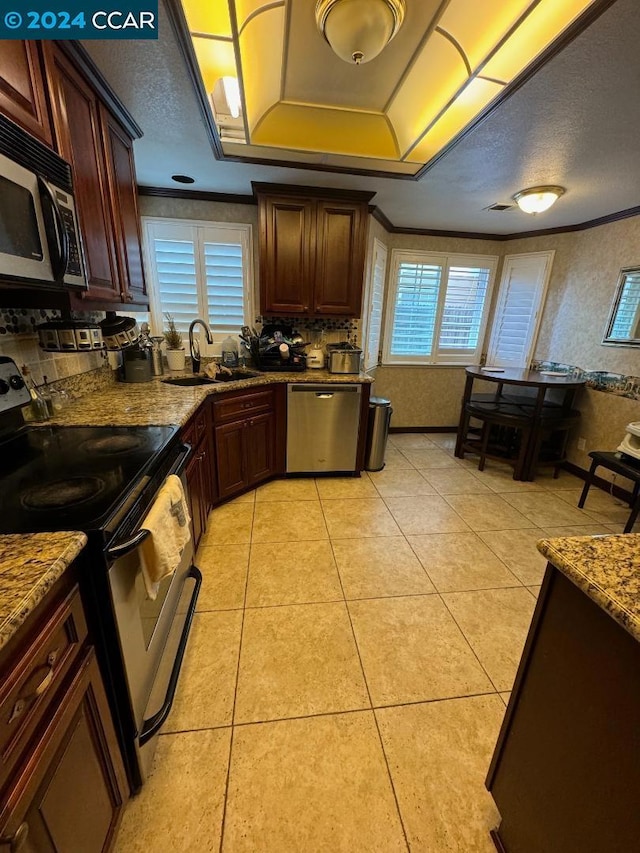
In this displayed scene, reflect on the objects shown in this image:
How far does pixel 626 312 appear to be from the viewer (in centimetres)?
302

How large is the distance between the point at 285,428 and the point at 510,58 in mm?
2456

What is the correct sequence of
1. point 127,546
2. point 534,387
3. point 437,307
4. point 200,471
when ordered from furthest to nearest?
point 437,307 < point 534,387 < point 200,471 < point 127,546

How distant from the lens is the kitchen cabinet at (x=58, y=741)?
1.92 feet

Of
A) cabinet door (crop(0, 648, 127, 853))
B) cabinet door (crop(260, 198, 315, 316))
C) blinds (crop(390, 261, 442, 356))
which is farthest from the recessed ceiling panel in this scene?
cabinet door (crop(0, 648, 127, 853))

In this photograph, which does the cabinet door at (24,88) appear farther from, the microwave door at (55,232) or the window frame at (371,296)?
the window frame at (371,296)

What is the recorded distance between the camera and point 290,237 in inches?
114

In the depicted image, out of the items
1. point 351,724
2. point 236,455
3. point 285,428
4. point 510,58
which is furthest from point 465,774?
point 510,58

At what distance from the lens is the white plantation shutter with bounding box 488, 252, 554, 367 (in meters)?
3.79

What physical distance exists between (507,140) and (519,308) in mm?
2416

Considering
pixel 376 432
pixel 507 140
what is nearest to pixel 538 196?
pixel 507 140

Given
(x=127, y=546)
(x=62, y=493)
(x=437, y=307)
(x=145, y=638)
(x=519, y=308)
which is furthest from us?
(x=437, y=307)

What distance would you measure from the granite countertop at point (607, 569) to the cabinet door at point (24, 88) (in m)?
1.89

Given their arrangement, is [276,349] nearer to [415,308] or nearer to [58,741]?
[415,308]

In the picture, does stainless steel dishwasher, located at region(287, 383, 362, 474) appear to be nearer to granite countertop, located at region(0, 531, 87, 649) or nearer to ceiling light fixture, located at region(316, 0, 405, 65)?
ceiling light fixture, located at region(316, 0, 405, 65)
